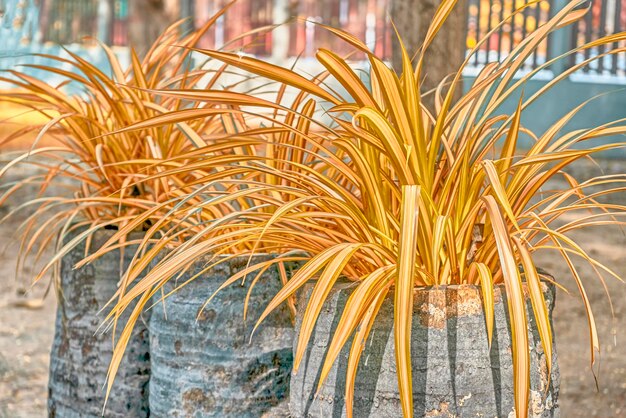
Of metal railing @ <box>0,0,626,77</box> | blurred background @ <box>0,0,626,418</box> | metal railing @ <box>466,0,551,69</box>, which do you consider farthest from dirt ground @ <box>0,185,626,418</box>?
metal railing @ <box>466,0,551,69</box>

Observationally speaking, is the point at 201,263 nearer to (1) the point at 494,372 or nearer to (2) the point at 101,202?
(2) the point at 101,202

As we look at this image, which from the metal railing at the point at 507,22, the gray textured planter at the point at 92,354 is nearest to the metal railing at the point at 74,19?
the metal railing at the point at 507,22

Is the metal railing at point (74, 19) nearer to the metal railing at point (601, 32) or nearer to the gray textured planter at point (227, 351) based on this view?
the metal railing at point (601, 32)

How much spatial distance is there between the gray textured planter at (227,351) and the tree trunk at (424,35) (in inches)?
56.4

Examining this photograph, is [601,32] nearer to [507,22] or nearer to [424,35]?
[507,22]

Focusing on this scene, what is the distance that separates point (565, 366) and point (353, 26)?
1001 centimetres

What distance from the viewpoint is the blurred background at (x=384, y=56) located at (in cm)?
315

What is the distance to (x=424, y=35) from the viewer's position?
10.4 ft

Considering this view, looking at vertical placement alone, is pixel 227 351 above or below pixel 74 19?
below

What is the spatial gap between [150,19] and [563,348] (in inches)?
205

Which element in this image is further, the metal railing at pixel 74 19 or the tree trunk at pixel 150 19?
the metal railing at pixel 74 19

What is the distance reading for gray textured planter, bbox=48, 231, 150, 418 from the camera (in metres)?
2.27

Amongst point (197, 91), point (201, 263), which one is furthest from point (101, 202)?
point (197, 91)

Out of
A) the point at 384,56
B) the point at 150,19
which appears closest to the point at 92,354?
the point at 150,19
